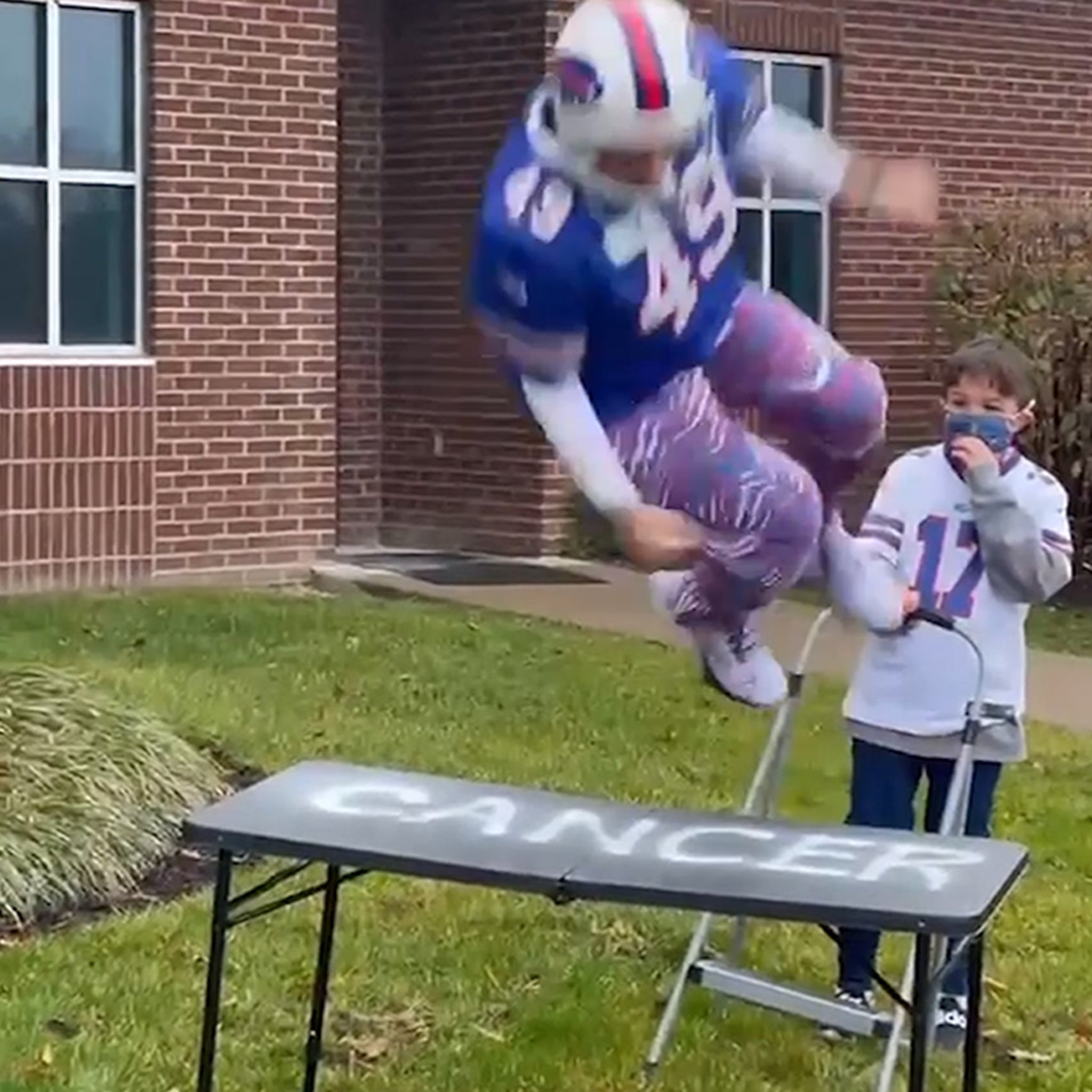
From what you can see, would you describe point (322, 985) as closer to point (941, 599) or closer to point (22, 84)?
point (941, 599)

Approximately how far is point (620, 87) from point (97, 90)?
8.64 m

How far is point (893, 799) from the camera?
221 inches

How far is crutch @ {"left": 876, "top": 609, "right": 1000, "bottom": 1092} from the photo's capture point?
505 cm

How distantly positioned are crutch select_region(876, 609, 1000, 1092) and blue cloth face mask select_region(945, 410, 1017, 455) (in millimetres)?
365

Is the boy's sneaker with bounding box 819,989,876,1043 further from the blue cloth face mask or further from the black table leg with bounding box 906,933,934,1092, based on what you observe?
the blue cloth face mask

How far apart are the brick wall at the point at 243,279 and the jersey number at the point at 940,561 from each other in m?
7.51

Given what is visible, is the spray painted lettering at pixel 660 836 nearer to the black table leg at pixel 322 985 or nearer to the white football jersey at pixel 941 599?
the black table leg at pixel 322 985

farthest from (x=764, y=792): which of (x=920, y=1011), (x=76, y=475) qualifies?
(x=76, y=475)

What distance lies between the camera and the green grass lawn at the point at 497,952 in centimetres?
550

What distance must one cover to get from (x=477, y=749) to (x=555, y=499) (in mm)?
4992

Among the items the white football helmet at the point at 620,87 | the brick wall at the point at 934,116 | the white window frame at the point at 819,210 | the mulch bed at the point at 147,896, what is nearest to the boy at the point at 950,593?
the white football helmet at the point at 620,87

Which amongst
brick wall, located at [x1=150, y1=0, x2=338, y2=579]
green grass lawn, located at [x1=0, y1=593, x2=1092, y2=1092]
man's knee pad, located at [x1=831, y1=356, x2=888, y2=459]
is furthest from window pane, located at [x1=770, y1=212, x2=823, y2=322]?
man's knee pad, located at [x1=831, y1=356, x2=888, y2=459]

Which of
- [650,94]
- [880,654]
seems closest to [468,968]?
[880,654]

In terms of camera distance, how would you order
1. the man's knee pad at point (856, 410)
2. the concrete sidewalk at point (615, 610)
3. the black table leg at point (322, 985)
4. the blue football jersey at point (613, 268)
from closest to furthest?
the blue football jersey at point (613, 268) → the man's knee pad at point (856, 410) → the black table leg at point (322, 985) → the concrete sidewalk at point (615, 610)
